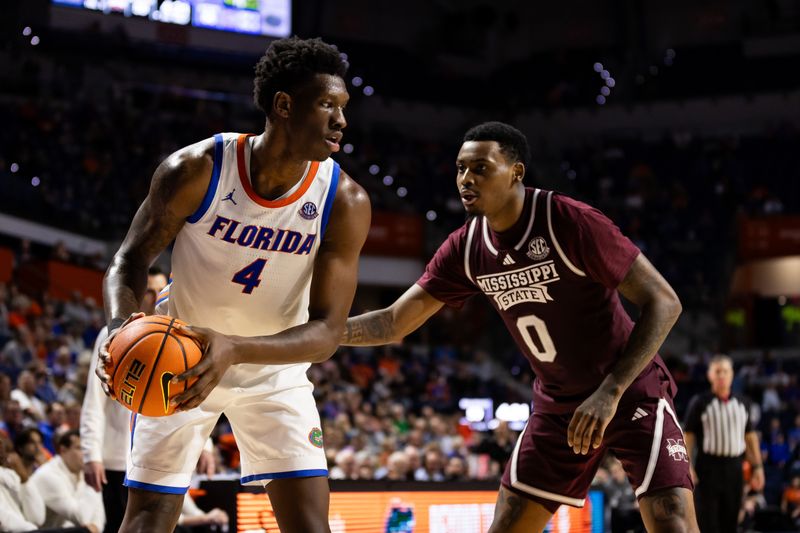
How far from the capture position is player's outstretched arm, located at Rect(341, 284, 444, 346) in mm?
4688

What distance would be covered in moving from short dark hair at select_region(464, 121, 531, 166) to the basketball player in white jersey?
2.97 feet

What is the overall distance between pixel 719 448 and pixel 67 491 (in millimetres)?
5731

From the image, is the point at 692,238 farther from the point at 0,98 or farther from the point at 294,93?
the point at 294,93

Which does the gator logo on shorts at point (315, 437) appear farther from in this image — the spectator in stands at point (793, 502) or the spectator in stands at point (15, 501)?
the spectator in stands at point (793, 502)

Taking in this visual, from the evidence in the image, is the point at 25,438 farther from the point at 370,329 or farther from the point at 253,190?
the point at 253,190

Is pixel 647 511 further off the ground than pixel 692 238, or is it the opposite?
pixel 692 238

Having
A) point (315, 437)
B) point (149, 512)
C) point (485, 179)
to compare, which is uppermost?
point (485, 179)

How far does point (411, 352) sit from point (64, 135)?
326 inches

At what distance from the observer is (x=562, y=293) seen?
174 inches

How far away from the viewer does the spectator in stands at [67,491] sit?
684cm

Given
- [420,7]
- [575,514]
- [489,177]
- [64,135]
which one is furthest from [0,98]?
[489,177]

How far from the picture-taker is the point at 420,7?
30.1m

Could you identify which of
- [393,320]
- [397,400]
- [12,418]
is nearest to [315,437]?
[393,320]

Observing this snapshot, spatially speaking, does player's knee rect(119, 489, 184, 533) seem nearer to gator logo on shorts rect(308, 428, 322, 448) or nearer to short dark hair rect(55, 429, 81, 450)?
gator logo on shorts rect(308, 428, 322, 448)
